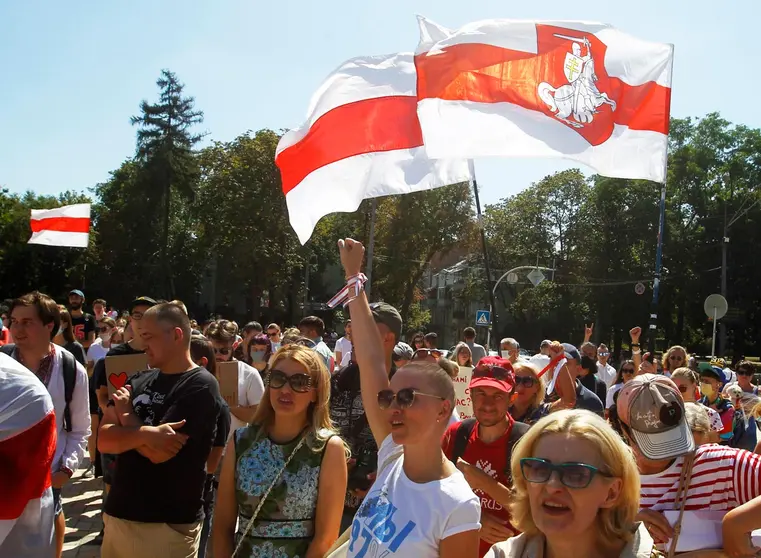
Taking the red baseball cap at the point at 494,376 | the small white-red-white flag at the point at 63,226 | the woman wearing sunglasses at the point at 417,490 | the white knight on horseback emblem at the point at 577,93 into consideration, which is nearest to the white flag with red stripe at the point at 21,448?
the woman wearing sunglasses at the point at 417,490

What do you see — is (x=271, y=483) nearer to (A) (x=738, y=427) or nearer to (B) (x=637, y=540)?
(B) (x=637, y=540)

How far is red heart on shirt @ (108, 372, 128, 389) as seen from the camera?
505cm

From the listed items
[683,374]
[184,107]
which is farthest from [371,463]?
[184,107]

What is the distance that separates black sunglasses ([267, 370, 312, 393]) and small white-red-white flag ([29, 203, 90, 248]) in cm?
1474

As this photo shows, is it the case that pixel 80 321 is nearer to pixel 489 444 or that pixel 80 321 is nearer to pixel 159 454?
pixel 159 454

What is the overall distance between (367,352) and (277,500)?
80 cm

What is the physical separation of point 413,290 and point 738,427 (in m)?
40.4

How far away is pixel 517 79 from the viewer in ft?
20.1

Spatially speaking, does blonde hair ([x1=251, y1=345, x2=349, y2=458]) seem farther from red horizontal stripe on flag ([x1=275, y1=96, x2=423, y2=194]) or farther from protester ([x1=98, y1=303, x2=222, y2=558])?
red horizontal stripe on flag ([x1=275, y1=96, x2=423, y2=194])

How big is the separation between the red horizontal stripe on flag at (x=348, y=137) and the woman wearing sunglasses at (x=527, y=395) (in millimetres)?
2100

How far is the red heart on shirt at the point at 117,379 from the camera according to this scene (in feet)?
16.6

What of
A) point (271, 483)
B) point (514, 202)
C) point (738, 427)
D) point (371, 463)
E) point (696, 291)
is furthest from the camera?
point (514, 202)

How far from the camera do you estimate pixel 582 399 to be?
6.58 m

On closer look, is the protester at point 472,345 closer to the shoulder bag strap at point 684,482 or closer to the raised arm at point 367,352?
the raised arm at point 367,352
